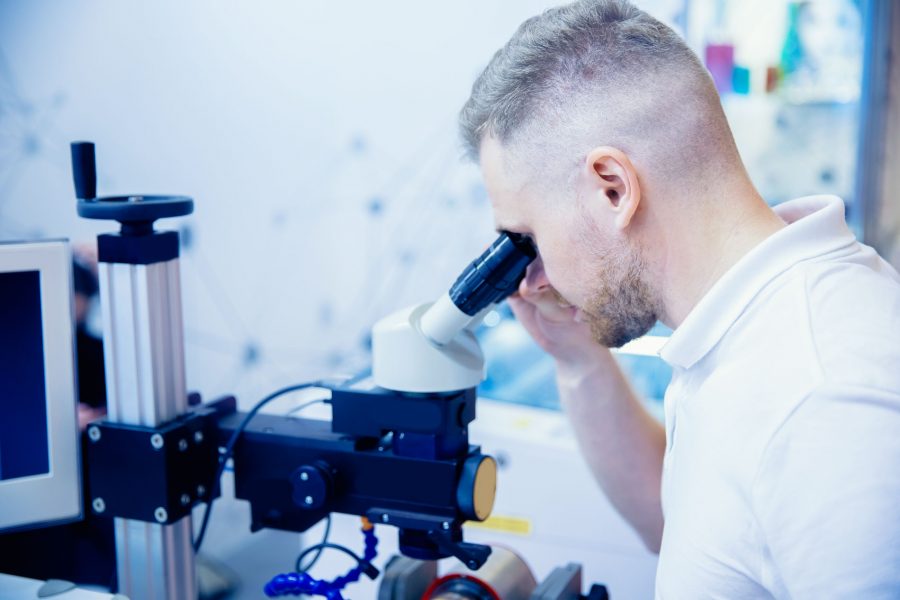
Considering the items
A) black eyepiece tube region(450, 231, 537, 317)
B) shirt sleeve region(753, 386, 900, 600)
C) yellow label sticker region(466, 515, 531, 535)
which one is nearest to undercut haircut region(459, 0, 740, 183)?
black eyepiece tube region(450, 231, 537, 317)

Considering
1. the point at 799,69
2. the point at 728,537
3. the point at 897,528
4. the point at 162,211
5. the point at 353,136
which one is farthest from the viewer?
the point at 353,136

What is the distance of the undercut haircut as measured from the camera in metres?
0.97

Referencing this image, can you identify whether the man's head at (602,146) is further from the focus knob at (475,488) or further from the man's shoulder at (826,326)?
the focus knob at (475,488)

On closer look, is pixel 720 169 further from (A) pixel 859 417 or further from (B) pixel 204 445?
(B) pixel 204 445

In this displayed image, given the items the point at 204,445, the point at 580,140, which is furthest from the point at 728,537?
the point at 204,445

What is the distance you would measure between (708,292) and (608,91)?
258mm

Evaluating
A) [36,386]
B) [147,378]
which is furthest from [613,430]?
[36,386]

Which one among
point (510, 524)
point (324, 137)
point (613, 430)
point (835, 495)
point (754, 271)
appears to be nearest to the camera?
point (835, 495)

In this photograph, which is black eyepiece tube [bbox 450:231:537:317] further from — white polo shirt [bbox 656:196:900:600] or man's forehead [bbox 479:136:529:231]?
white polo shirt [bbox 656:196:900:600]

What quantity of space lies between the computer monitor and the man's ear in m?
0.61

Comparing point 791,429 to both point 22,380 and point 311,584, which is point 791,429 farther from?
point 22,380

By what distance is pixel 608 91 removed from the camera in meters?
0.99

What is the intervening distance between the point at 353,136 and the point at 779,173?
1.11 metres

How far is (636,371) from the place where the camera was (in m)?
2.05
